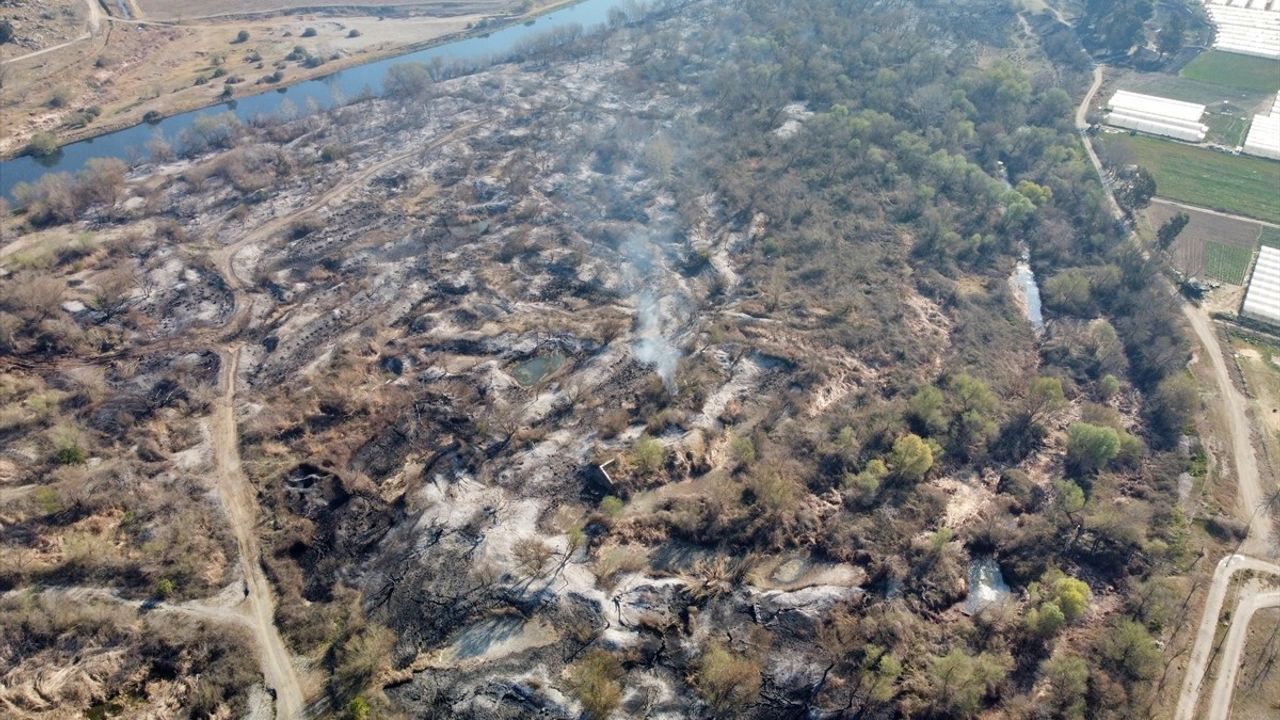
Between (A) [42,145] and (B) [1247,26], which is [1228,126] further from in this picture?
(A) [42,145]

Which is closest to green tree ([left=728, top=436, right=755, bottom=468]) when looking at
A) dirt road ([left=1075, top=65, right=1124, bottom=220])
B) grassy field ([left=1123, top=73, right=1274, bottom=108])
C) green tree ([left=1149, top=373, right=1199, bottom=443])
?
green tree ([left=1149, top=373, right=1199, bottom=443])

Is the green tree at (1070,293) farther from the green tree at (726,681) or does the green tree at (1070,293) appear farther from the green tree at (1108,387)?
the green tree at (726,681)

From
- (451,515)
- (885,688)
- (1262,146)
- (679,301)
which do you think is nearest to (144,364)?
(451,515)

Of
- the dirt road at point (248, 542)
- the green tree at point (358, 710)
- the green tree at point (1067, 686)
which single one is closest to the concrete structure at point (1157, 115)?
the green tree at point (1067, 686)

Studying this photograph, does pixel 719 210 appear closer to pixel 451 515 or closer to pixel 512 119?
pixel 512 119

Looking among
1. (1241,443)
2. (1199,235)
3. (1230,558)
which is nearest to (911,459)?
(1230,558)
